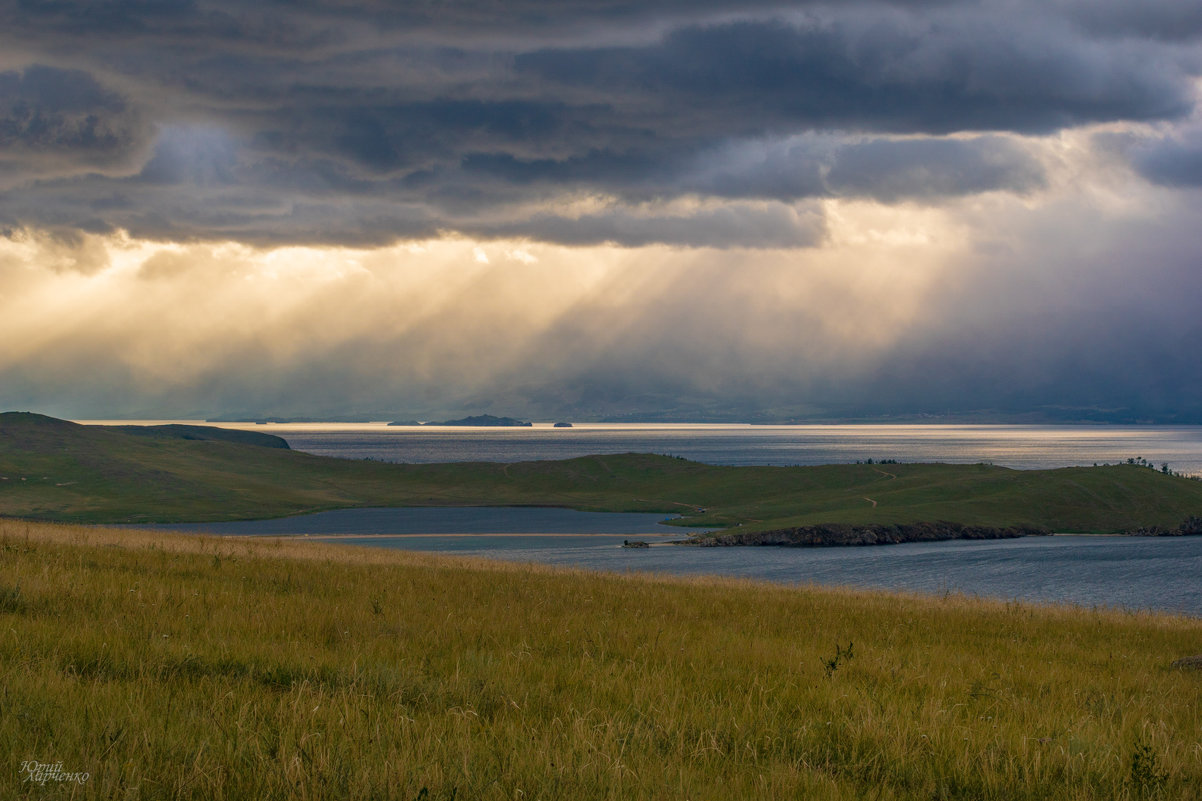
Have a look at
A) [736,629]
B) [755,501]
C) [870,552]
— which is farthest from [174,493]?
[736,629]

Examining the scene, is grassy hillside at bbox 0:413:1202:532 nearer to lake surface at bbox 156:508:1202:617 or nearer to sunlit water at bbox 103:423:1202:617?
lake surface at bbox 156:508:1202:617

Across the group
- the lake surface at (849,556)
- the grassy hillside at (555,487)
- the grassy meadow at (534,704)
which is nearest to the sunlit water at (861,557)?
the lake surface at (849,556)

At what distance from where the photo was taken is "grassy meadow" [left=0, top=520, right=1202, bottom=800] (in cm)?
577

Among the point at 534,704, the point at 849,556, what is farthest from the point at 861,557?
the point at 534,704

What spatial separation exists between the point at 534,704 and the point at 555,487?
150 metres

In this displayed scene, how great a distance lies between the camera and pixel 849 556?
86438 millimetres

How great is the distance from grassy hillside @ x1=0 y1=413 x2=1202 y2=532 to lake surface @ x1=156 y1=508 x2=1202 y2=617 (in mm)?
10771

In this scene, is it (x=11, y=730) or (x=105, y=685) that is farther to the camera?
(x=105, y=685)

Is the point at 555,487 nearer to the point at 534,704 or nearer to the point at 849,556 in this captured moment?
the point at 849,556

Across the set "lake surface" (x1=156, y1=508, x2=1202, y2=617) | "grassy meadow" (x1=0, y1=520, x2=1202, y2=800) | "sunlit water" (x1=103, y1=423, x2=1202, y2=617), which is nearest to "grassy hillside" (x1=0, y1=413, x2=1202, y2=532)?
"lake surface" (x1=156, y1=508, x2=1202, y2=617)

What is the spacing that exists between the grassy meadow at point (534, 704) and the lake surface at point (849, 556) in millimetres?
41182

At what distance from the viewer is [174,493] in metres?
126

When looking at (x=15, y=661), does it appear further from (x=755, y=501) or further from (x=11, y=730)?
(x=755, y=501)

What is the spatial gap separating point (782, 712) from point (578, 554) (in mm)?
74942
